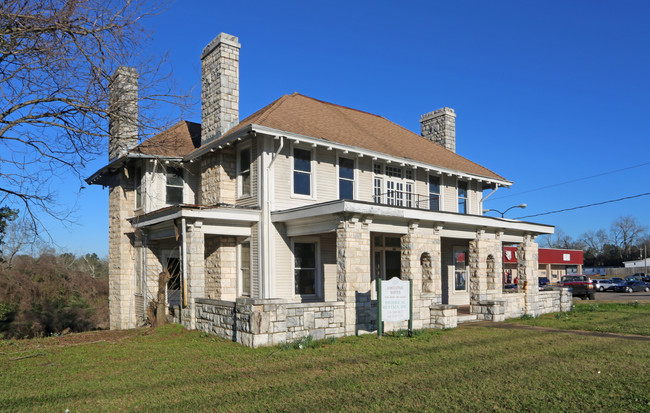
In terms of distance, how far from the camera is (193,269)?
14773 millimetres

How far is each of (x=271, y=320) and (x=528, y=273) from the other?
1262 centimetres

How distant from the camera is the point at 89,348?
40.3 feet

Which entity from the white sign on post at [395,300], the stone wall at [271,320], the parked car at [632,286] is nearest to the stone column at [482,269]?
the white sign on post at [395,300]

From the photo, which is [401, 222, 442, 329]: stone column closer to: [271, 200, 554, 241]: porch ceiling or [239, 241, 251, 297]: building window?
[271, 200, 554, 241]: porch ceiling

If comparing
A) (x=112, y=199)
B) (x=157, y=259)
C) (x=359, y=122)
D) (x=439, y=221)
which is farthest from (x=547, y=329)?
(x=112, y=199)

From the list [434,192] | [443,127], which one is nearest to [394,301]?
[434,192]

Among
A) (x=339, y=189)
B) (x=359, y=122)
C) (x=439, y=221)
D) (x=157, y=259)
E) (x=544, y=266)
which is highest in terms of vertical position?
(x=359, y=122)

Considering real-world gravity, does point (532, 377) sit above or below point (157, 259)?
below

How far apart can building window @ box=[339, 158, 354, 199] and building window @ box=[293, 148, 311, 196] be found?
1.45m

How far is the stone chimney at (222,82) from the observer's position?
16984 millimetres

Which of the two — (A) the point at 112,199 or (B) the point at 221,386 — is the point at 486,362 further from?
(A) the point at 112,199

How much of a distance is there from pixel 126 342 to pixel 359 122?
42.7 feet

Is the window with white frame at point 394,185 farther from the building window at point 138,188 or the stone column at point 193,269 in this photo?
the building window at point 138,188

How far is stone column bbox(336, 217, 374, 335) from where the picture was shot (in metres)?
13.5
